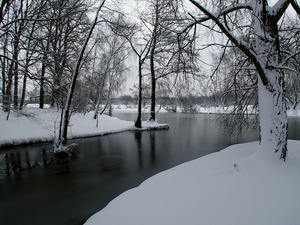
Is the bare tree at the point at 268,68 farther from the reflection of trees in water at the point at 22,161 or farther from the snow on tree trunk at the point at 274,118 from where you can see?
the reflection of trees in water at the point at 22,161

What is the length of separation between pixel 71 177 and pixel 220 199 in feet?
16.2

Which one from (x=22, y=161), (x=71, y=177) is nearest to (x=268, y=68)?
(x=71, y=177)

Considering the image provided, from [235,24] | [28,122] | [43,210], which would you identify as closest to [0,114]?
[28,122]

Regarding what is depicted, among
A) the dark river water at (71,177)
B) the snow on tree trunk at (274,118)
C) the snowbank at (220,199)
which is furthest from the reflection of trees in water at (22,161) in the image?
the snow on tree trunk at (274,118)

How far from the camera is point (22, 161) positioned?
7.88 m

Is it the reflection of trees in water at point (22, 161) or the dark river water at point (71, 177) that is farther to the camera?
the reflection of trees in water at point (22, 161)

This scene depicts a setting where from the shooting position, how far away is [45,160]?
802 centimetres

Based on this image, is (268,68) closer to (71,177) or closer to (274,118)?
(274,118)

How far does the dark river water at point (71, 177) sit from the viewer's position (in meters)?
4.29

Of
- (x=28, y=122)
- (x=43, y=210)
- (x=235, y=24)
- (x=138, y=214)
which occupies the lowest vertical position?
(x=43, y=210)

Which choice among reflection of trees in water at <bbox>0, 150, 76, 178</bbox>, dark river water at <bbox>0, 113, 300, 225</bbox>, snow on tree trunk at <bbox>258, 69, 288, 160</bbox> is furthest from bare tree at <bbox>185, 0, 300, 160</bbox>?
reflection of trees in water at <bbox>0, 150, 76, 178</bbox>

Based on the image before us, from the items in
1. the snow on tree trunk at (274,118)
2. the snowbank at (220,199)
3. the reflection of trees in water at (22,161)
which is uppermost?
the snow on tree trunk at (274,118)

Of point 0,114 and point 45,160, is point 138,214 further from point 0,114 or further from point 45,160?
point 0,114

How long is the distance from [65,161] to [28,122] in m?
6.53
